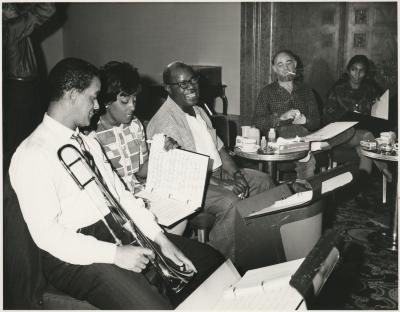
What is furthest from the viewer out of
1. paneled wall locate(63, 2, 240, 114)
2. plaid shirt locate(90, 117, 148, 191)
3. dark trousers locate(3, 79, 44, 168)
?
paneled wall locate(63, 2, 240, 114)

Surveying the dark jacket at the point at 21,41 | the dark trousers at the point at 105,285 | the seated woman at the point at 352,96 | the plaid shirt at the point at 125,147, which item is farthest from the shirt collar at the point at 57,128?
the seated woman at the point at 352,96

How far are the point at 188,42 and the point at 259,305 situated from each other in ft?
18.3

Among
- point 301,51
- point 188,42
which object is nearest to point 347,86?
point 301,51

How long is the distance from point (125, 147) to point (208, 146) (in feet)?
2.35

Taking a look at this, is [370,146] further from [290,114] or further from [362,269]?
[362,269]

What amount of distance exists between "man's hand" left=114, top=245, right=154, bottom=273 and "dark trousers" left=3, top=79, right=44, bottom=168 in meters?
3.24

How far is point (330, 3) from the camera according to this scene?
6.11 m

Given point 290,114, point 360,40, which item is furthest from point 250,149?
point 360,40

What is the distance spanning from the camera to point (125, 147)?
265 cm

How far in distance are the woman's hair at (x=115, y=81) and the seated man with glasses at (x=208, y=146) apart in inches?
20.2

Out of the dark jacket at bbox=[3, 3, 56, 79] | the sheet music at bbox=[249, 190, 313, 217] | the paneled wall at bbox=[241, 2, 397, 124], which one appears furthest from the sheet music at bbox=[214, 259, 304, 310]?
the paneled wall at bbox=[241, 2, 397, 124]

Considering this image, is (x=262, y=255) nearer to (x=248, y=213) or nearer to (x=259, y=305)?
(x=248, y=213)

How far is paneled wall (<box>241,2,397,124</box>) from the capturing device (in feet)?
18.2

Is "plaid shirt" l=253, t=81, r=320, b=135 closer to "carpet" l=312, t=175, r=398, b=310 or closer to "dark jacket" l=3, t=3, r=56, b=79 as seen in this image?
"carpet" l=312, t=175, r=398, b=310
